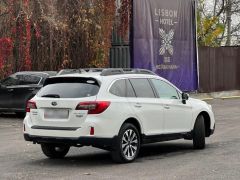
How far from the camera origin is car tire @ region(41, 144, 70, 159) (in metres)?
10.8

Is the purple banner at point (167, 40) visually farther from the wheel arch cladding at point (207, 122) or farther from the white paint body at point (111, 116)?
the white paint body at point (111, 116)

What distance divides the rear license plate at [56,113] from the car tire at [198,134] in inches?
128

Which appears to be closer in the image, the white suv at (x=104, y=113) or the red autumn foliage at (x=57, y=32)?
the white suv at (x=104, y=113)

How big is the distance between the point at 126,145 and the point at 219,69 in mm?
23228

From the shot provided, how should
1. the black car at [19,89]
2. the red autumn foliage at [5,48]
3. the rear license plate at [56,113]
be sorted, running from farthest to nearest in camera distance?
1. the red autumn foliage at [5,48]
2. the black car at [19,89]
3. the rear license plate at [56,113]

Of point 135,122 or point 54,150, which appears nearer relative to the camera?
point 135,122

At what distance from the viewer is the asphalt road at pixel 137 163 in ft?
30.0

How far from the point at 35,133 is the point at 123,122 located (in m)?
1.51

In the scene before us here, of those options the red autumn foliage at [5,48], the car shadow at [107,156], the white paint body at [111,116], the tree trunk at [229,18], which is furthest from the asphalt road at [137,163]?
the tree trunk at [229,18]

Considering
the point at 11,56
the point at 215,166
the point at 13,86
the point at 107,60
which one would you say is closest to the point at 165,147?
the point at 215,166

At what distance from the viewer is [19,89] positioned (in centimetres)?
1916

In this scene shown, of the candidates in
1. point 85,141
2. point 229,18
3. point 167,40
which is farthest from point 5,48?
point 229,18

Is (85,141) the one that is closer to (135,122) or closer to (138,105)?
(135,122)

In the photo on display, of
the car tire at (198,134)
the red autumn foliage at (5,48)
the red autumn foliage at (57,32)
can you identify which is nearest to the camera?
the car tire at (198,134)
